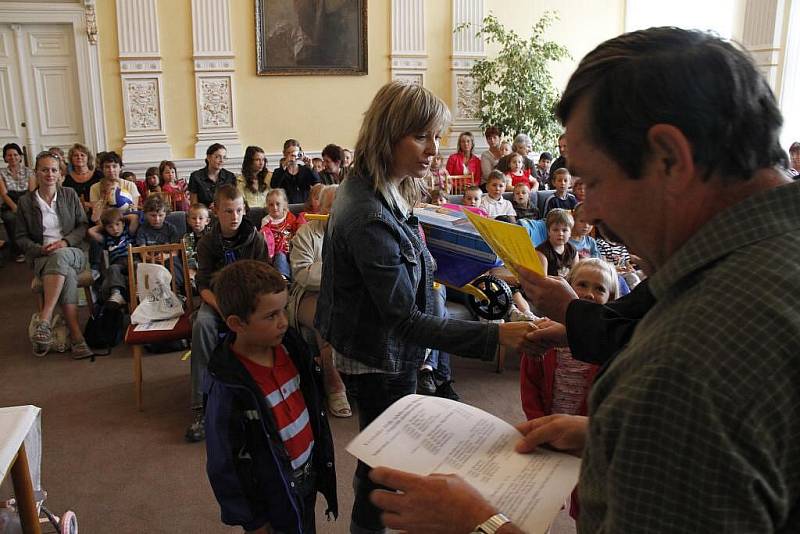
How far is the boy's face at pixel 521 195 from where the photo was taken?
5848 mm

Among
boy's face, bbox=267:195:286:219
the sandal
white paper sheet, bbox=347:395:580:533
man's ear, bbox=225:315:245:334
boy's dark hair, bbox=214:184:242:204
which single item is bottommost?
the sandal

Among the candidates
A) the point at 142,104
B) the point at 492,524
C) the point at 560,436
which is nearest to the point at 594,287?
the point at 560,436

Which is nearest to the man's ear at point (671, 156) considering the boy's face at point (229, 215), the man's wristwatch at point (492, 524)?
the man's wristwatch at point (492, 524)

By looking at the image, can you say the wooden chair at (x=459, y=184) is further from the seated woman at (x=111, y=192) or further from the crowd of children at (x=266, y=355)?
the seated woman at (x=111, y=192)

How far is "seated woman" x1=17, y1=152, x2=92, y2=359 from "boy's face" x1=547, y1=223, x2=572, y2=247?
10.3 ft

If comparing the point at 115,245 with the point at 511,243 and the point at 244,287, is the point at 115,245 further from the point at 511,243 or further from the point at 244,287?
the point at 511,243

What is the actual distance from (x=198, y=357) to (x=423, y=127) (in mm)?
2296

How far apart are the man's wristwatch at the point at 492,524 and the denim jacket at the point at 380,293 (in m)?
0.79

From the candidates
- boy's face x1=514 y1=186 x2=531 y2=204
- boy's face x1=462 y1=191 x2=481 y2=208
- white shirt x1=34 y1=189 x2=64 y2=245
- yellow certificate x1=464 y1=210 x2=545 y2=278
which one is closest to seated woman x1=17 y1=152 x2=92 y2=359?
white shirt x1=34 y1=189 x2=64 y2=245

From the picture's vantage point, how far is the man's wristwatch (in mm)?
861

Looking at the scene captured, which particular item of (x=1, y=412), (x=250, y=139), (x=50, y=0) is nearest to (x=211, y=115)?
(x=250, y=139)

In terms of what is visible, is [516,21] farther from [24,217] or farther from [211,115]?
[24,217]

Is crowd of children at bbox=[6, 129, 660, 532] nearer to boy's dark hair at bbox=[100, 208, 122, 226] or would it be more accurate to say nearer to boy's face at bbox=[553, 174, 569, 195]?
boy's dark hair at bbox=[100, 208, 122, 226]

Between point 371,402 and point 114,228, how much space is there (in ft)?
12.2
